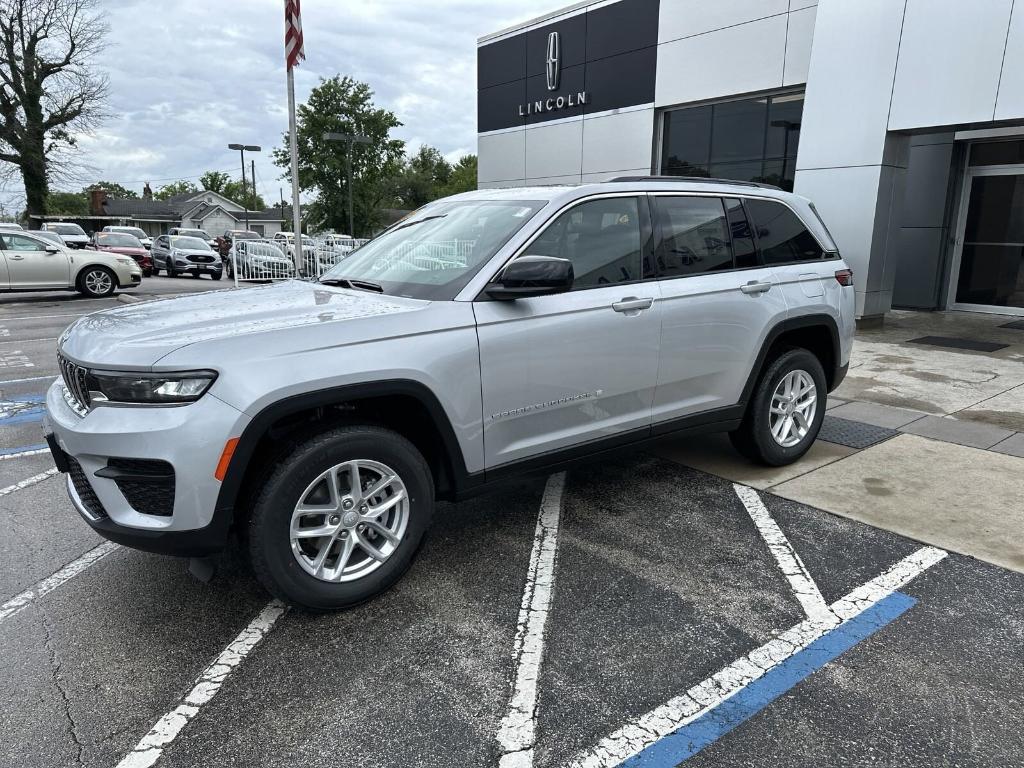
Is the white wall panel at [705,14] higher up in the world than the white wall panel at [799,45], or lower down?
higher up

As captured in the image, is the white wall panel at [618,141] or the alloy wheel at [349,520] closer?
the alloy wheel at [349,520]

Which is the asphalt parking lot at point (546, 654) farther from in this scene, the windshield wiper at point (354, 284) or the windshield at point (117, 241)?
the windshield at point (117, 241)

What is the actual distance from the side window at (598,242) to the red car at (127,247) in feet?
82.3

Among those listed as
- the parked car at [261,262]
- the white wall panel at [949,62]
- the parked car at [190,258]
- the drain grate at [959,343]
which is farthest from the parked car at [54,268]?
the drain grate at [959,343]

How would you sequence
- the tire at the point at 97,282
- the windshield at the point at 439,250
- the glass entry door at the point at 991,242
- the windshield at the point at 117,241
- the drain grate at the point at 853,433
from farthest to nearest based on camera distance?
the windshield at the point at 117,241
the tire at the point at 97,282
the glass entry door at the point at 991,242
the drain grate at the point at 853,433
the windshield at the point at 439,250

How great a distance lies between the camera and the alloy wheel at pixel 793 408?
4629 millimetres

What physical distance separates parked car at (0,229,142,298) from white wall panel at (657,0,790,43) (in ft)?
44.6

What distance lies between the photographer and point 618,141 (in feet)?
56.0

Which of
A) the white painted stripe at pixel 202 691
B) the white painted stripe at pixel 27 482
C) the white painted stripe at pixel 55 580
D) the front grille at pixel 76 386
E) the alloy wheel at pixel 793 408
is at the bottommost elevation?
the white painted stripe at pixel 27 482

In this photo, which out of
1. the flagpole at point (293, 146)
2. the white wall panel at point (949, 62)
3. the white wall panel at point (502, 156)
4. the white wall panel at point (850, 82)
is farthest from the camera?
the white wall panel at point (502, 156)

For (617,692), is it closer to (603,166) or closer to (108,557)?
(108,557)

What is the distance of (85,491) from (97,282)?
15.6 m

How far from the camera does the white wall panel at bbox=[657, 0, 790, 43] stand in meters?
13.3

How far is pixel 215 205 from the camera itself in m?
78.9
